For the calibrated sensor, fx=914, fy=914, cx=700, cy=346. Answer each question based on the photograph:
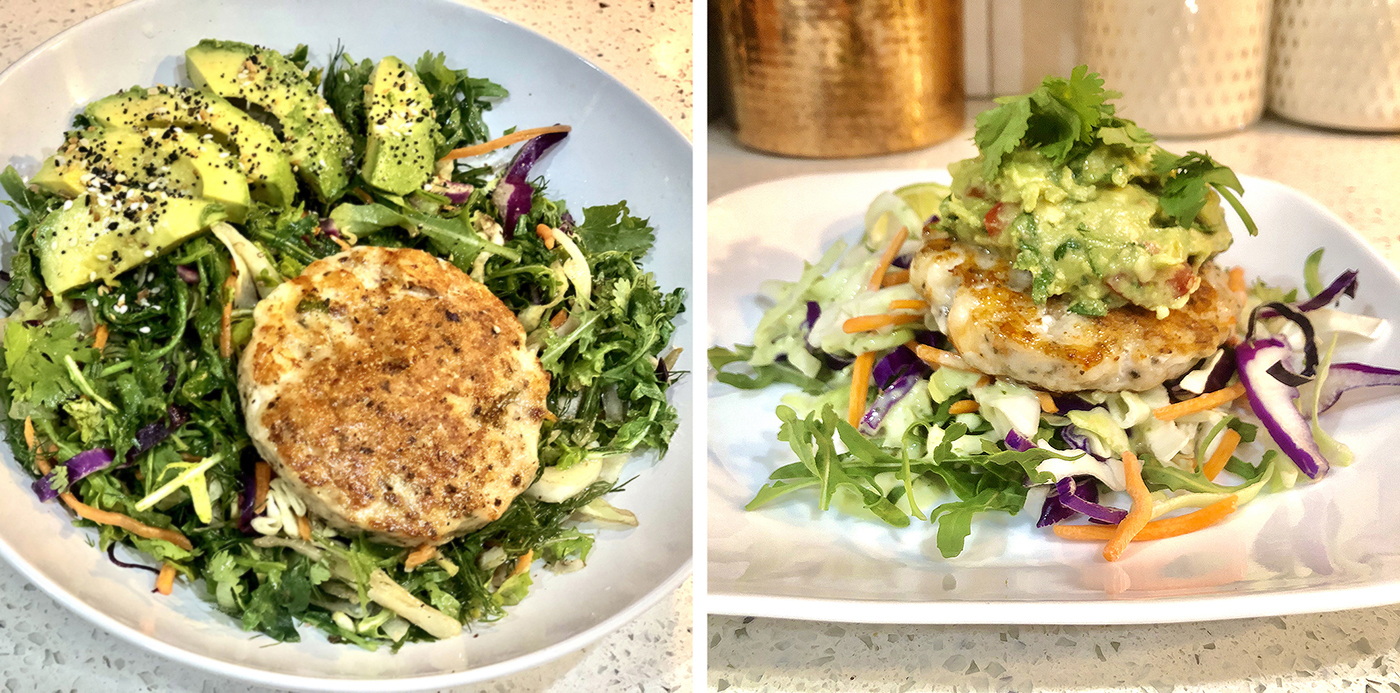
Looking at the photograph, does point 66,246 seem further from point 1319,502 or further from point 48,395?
point 1319,502

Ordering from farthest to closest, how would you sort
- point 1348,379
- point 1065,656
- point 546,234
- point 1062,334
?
point 546,234, point 1348,379, point 1062,334, point 1065,656

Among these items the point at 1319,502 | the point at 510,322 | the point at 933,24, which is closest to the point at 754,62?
the point at 933,24

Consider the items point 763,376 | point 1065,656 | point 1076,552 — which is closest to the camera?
point 1065,656

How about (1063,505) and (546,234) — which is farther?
(546,234)

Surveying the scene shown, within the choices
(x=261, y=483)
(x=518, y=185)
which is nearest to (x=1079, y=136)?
(x=518, y=185)

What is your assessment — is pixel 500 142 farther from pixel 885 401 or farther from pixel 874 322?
pixel 885 401

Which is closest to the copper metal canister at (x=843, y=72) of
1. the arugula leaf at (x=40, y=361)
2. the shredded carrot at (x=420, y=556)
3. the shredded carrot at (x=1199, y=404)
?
the shredded carrot at (x=1199, y=404)

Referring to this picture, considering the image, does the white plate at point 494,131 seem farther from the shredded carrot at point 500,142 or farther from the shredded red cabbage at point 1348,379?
the shredded red cabbage at point 1348,379
